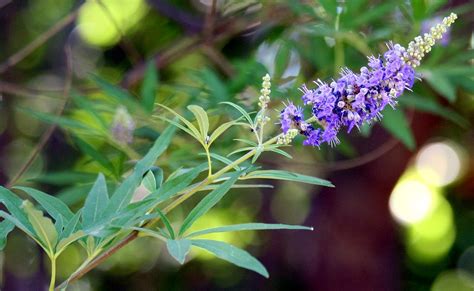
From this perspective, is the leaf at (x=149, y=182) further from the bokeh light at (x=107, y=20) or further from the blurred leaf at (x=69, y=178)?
the bokeh light at (x=107, y=20)

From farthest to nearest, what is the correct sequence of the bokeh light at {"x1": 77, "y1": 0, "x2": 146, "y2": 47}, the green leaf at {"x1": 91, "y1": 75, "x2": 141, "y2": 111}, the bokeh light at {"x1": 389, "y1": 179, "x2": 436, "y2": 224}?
the bokeh light at {"x1": 389, "y1": 179, "x2": 436, "y2": 224} → the bokeh light at {"x1": 77, "y1": 0, "x2": 146, "y2": 47} → the green leaf at {"x1": 91, "y1": 75, "x2": 141, "y2": 111}

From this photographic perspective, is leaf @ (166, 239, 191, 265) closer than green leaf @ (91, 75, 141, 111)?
Yes

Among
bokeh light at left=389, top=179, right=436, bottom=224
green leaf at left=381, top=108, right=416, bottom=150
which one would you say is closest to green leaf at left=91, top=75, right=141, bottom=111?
green leaf at left=381, top=108, right=416, bottom=150

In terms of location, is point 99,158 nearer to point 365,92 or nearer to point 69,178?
point 69,178

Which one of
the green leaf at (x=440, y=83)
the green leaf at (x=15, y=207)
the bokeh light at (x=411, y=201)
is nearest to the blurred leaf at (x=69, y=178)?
the green leaf at (x=440, y=83)

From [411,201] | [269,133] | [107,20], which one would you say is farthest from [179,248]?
[411,201]

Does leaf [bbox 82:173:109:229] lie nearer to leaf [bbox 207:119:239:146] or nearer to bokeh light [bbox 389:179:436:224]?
leaf [bbox 207:119:239:146]
